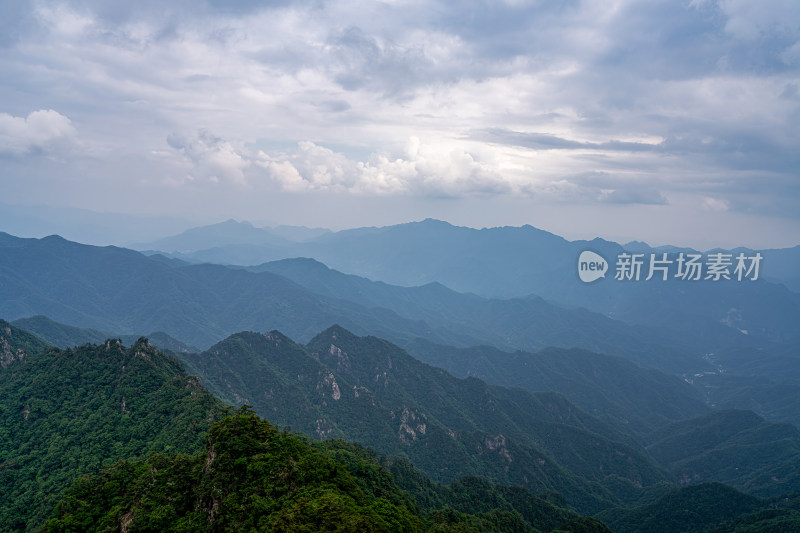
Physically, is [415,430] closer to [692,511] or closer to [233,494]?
[692,511]

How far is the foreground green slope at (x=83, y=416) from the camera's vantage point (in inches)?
2253

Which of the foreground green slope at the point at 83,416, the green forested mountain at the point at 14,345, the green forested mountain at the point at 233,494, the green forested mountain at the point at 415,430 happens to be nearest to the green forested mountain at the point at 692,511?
the green forested mountain at the point at 415,430

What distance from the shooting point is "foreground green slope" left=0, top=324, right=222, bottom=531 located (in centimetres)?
5722

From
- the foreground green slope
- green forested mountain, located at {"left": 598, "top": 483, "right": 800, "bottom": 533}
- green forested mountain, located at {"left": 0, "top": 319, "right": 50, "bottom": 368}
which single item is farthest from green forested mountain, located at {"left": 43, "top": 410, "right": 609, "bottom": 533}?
green forested mountain, located at {"left": 598, "top": 483, "right": 800, "bottom": 533}

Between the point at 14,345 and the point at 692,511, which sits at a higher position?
the point at 14,345

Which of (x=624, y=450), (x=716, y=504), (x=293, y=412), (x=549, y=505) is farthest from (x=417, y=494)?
(x=624, y=450)

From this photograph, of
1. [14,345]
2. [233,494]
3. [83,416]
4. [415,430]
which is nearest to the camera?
[233,494]

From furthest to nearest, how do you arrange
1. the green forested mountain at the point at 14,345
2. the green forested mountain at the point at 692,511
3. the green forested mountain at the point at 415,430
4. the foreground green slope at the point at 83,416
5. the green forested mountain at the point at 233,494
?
the green forested mountain at the point at 415,430
the green forested mountain at the point at 692,511
the green forested mountain at the point at 14,345
the foreground green slope at the point at 83,416
the green forested mountain at the point at 233,494

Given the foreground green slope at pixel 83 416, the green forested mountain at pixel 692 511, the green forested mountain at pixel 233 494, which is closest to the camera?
the green forested mountain at pixel 233 494

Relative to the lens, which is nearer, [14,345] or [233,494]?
[233,494]

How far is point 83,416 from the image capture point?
229 ft

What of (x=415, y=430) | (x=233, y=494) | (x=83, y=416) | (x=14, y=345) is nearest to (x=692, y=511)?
(x=415, y=430)

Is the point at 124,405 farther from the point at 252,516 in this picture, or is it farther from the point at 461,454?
the point at 461,454

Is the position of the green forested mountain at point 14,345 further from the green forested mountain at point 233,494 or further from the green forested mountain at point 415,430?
the green forested mountain at point 233,494
